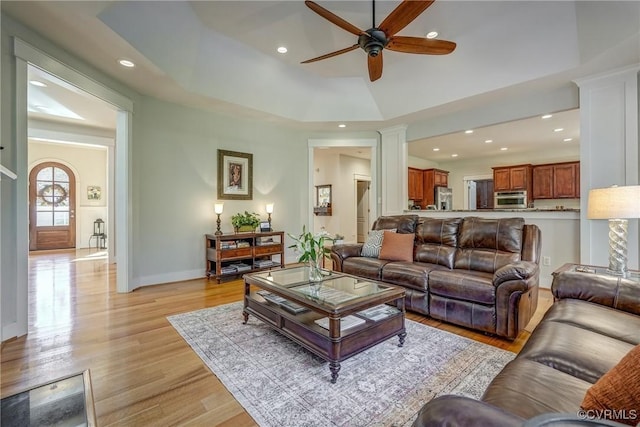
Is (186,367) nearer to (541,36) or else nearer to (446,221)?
(446,221)

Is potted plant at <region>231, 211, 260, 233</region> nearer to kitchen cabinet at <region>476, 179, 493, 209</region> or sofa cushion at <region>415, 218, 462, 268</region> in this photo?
sofa cushion at <region>415, 218, 462, 268</region>

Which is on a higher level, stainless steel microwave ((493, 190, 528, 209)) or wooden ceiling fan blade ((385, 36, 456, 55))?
wooden ceiling fan blade ((385, 36, 456, 55))

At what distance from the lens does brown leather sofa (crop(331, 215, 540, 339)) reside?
2385 millimetres

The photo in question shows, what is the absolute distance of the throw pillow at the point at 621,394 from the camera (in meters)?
0.70

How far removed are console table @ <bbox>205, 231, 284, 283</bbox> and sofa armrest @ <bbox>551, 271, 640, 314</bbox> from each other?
376cm

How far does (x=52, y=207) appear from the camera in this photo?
759 centimetres

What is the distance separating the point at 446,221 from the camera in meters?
3.56

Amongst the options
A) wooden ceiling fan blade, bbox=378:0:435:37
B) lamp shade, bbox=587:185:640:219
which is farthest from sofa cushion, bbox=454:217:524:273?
wooden ceiling fan blade, bbox=378:0:435:37

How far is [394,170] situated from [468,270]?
8.91 feet

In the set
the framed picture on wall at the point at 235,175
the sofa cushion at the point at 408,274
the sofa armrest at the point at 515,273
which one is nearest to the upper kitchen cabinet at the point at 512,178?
the sofa cushion at the point at 408,274

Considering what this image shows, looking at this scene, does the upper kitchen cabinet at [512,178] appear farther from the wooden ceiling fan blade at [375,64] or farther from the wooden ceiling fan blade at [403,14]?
the wooden ceiling fan blade at [403,14]

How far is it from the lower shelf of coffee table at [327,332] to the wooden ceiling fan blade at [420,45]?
92.4 inches

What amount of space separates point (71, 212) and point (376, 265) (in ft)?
28.6

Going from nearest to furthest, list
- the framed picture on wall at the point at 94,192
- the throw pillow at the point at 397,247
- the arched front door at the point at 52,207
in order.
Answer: the throw pillow at the point at 397,247 → the arched front door at the point at 52,207 → the framed picture on wall at the point at 94,192
